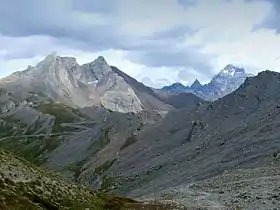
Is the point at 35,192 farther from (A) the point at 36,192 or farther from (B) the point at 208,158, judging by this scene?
(B) the point at 208,158

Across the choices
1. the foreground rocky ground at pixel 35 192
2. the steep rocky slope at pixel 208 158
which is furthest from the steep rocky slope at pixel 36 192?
the steep rocky slope at pixel 208 158

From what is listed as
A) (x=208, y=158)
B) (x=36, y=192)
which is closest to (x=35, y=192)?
(x=36, y=192)

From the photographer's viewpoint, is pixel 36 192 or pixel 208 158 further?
pixel 208 158

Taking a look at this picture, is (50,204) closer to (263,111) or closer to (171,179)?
(171,179)

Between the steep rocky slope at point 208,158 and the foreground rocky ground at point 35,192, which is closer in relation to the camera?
the foreground rocky ground at point 35,192

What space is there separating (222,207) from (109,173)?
484 ft

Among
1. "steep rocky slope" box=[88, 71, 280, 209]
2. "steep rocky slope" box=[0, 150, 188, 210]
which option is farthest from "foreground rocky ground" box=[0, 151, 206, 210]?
"steep rocky slope" box=[88, 71, 280, 209]

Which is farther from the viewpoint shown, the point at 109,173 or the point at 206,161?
the point at 109,173

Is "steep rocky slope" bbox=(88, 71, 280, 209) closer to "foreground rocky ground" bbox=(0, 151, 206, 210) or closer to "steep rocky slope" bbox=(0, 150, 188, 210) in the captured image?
"steep rocky slope" bbox=(0, 150, 188, 210)

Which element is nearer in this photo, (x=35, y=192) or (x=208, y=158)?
(x=35, y=192)

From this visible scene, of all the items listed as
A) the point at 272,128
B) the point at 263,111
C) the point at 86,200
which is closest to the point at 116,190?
the point at 272,128

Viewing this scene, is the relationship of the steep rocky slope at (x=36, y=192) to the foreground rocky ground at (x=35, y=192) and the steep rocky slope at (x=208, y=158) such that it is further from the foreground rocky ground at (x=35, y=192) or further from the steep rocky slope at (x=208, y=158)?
the steep rocky slope at (x=208, y=158)

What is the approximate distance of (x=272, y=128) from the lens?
15838 cm

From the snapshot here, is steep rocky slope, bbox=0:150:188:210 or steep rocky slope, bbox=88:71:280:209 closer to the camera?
steep rocky slope, bbox=0:150:188:210
